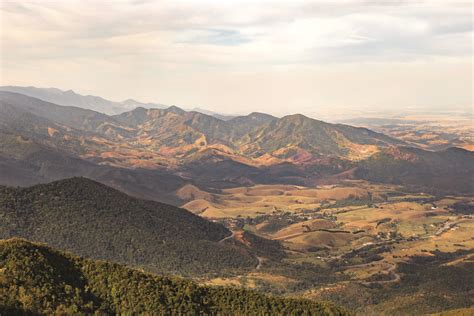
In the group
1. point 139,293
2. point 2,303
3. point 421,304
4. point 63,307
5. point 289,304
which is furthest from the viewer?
point 421,304

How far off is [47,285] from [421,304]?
465 feet

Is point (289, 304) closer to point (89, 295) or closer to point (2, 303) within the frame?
point (89, 295)

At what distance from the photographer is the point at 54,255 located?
132 meters

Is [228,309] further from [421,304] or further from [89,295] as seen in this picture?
[421,304]

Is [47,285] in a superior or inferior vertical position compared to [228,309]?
superior

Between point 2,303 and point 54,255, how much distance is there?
31.5 meters

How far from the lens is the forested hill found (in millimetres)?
110250

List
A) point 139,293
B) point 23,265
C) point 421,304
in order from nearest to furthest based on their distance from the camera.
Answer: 1. point 23,265
2. point 139,293
3. point 421,304

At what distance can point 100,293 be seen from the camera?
126 meters

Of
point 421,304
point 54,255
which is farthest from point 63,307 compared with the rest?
point 421,304

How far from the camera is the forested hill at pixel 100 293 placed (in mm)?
110250

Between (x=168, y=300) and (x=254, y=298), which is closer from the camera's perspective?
(x=168, y=300)

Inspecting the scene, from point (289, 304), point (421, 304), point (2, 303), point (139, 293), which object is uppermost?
point (2, 303)

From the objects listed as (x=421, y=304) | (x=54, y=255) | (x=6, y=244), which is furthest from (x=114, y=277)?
(x=421, y=304)
